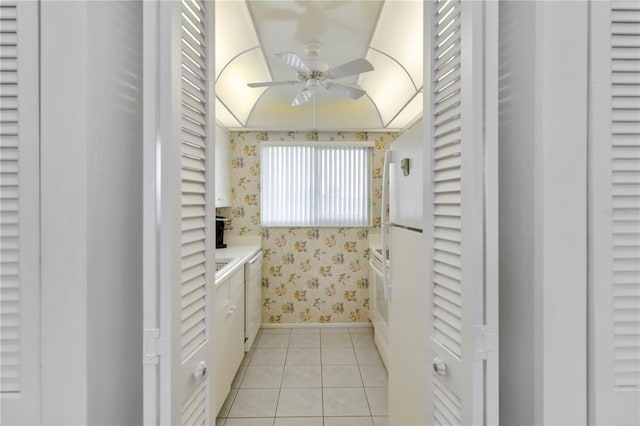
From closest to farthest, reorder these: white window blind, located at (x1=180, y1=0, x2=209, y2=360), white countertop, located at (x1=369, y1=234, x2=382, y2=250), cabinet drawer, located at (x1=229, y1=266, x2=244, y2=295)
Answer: white window blind, located at (x1=180, y1=0, x2=209, y2=360)
cabinet drawer, located at (x1=229, y1=266, x2=244, y2=295)
white countertop, located at (x1=369, y1=234, x2=382, y2=250)

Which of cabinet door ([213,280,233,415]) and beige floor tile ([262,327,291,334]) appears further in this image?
beige floor tile ([262,327,291,334])

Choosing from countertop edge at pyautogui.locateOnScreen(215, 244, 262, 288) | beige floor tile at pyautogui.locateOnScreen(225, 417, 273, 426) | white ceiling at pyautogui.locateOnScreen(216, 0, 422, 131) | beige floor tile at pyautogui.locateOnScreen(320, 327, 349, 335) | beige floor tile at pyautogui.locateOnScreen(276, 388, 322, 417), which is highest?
white ceiling at pyautogui.locateOnScreen(216, 0, 422, 131)

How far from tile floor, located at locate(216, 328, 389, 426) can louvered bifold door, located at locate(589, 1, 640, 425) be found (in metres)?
1.66

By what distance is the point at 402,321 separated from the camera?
1.62 metres

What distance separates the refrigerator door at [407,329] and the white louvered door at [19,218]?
1.13m

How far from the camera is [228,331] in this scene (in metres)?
2.32

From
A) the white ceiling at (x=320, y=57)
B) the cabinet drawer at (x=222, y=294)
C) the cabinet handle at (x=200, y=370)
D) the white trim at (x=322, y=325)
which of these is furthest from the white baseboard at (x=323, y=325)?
the cabinet handle at (x=200, y=370)

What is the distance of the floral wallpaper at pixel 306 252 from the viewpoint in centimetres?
393

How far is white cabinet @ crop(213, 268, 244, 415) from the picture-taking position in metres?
2.05

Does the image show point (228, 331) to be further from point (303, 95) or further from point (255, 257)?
point (303, 95)

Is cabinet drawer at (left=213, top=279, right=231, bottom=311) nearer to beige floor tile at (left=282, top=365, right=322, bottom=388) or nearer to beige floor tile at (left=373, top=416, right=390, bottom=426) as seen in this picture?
beige floor tile at (left=282, top=365, right=322, bottom=388)

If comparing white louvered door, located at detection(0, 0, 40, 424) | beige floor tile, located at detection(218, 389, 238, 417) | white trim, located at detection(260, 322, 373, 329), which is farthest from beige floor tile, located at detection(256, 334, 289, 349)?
white louvered door, located at detection(0, 0, 40, 424)

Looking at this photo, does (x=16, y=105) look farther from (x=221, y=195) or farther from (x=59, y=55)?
(x=221, y=195)

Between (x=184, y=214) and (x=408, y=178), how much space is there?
3.29ft
